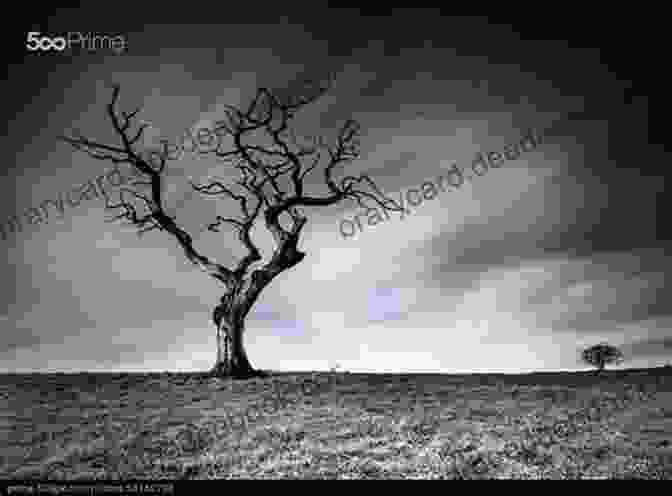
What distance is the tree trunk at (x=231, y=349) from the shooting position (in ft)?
72.8

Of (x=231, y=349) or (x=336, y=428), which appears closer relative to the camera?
(x=336, y=428)

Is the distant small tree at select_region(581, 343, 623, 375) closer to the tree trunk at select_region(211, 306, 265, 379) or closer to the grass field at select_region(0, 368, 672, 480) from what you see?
the grass field at select_region(0, 368, 672, 480)

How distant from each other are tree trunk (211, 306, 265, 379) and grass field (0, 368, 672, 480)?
107 cm

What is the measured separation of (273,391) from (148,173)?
493 inches

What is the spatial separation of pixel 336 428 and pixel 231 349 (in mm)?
10064

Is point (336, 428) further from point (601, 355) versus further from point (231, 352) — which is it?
point (601, 355)

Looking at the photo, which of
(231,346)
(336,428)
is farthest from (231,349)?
(336,428)

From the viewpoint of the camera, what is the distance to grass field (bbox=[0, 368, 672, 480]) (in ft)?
34.1

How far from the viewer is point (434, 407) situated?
52.9ft

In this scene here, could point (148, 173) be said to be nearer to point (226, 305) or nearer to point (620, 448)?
point (226, 305)

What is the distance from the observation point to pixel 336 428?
1346cm

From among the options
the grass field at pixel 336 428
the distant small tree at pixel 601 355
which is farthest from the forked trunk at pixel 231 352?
the distant small tree at pixel 601 355
